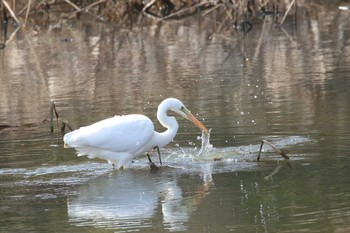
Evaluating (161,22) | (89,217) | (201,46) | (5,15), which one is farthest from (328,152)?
(5,15)

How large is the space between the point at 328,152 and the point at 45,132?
4.34 metres

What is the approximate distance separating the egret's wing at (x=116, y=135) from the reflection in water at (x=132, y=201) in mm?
326

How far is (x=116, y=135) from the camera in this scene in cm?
1127

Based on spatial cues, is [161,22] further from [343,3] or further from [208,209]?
[208,209]

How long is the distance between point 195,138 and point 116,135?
1.71 meters

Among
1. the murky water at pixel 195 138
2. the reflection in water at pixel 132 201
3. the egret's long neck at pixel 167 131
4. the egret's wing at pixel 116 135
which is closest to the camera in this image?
the reflection in water at pixel 132 201

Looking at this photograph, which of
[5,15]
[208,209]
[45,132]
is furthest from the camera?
[5,15]

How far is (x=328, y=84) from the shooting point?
649 inches

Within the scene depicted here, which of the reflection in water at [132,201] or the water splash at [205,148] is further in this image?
the water splash at [205,148]

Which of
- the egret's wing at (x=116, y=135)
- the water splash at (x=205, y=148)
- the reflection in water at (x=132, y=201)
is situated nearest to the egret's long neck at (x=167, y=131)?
the egret's wing at (x=116, y=135)

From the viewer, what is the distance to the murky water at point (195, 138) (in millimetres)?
8875

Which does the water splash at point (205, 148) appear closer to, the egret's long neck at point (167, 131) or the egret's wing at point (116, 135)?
the egret's long neck at point (167, 131)

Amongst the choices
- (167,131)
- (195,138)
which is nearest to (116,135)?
(167,131)

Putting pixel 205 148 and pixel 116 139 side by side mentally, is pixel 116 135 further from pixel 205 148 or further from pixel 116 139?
pixel 205 148
